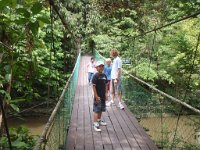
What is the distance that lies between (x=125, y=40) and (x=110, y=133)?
333 inches

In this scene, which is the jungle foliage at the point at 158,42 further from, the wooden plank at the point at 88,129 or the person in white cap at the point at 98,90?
the person in white cap at the point at 98,90

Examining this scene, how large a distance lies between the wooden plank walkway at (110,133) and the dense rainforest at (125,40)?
0.47 m

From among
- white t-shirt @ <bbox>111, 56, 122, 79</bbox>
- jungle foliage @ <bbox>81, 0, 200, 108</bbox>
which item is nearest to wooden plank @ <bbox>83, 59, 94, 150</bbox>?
white t-shirt @ <bbox>111, 56, 122, 79</bbox>

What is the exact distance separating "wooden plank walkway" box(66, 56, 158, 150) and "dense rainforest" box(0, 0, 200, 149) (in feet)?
1.54

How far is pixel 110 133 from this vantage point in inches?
149

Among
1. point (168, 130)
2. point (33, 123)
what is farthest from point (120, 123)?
point (33, 123)

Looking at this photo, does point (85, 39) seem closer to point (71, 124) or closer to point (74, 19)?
point (74, 19)

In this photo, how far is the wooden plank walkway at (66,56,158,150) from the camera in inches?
130

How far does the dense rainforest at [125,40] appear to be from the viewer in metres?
1.62

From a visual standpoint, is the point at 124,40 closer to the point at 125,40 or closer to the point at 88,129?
the point at 125,40

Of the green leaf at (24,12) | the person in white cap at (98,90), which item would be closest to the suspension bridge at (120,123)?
the person in white cap at (98,90)

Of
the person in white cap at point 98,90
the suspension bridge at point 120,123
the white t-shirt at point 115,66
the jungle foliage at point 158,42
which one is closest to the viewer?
the suspension bridge at point 120,123

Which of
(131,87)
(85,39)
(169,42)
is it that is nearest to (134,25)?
(169,42)

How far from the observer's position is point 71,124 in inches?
166
